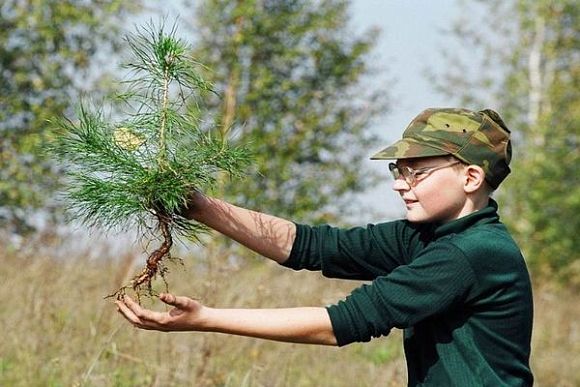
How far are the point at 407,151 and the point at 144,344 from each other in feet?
9.08

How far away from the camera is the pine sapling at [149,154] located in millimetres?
2924

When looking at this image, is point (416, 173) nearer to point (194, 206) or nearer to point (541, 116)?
point (194, 206)

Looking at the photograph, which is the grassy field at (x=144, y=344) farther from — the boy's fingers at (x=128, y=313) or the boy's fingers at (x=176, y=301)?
the boy's fingers at (x=176, y=301)

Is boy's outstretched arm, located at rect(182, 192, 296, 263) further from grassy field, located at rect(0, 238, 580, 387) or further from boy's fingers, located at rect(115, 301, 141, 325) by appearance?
grassy field, located at rect(0, 238, 580, 387)

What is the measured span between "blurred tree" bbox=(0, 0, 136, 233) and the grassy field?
3728mm

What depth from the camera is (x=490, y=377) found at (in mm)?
2996

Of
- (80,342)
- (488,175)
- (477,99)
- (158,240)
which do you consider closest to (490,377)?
(488,175)

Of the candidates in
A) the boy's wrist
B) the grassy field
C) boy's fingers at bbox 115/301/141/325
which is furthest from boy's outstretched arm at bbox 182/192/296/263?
the grassy field

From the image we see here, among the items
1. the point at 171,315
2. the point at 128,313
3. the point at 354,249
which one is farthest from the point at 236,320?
the point at 354,249

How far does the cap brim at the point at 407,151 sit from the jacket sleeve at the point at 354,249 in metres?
0.38

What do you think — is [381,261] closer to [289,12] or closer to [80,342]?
[80,342]

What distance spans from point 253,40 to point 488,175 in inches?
386

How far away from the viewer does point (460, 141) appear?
306cm

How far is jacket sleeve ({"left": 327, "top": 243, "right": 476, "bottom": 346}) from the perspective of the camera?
2879mm
